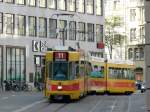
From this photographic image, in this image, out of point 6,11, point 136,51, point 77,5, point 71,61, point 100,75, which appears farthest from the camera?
point 136,51

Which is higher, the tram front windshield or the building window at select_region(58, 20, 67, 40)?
the building window at select_region(58, 20, 67, 40)

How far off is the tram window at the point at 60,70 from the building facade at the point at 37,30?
1354 inches

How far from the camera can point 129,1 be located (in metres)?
105

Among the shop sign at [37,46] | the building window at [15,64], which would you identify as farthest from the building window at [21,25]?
the building window at [15,64]

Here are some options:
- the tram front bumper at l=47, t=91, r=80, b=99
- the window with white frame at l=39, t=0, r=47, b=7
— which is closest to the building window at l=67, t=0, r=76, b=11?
the window with white frame at l=39, t=0, r=47, b=7

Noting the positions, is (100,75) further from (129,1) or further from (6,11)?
(129,1)

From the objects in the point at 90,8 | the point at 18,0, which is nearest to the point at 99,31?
the point at 90,8

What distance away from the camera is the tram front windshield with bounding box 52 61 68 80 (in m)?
32.2

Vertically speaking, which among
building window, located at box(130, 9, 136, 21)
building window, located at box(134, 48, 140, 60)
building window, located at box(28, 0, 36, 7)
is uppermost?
building window, located at box(130, 9, 136, 21)

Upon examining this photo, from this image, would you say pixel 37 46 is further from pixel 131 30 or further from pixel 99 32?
pixel 131 30

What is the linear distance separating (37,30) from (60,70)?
44375 millimetres

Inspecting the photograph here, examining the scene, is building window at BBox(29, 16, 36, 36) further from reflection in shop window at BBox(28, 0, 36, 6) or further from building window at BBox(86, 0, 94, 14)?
building window at BBox(86, 0, 94, 14)

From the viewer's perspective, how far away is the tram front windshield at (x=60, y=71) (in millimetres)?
32250

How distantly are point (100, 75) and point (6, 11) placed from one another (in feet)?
96.4
